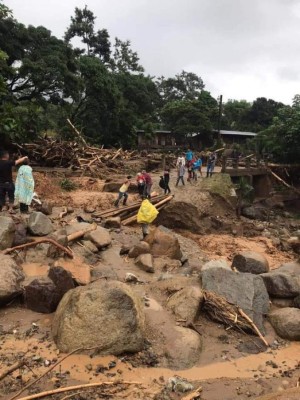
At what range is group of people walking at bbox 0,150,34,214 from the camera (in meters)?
9.30

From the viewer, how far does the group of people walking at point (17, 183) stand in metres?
9.30

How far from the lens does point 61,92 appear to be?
2534cm

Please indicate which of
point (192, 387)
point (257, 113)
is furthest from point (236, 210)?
point (257, 113)

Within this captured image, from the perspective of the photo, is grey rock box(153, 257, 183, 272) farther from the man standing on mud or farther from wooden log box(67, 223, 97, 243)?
the man standing on mud

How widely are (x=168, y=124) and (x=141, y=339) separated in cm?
3579

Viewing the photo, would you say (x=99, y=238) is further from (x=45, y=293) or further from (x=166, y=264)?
(x=45, y=293)

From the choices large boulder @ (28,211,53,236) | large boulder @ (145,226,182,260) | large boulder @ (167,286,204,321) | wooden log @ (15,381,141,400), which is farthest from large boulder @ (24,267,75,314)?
large boulder @ (145,226,182,260)

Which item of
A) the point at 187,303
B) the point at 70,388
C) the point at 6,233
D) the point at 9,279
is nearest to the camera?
the point at 70,388

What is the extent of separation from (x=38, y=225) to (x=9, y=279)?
2.69 meters

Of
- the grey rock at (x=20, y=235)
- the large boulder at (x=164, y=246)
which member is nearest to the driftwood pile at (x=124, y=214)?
the large boulder at (x=164, y=246)

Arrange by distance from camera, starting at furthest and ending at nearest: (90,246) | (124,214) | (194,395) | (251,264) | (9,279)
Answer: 1. (124,214)
2. (90,246)
3. (251,264)
4. (9,279)
5. (194,395)

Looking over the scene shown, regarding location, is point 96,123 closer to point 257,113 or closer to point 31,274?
point 257,113

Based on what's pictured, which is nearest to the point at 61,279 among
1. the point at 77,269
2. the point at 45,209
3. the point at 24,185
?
the point at 77,269

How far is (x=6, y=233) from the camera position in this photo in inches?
310
